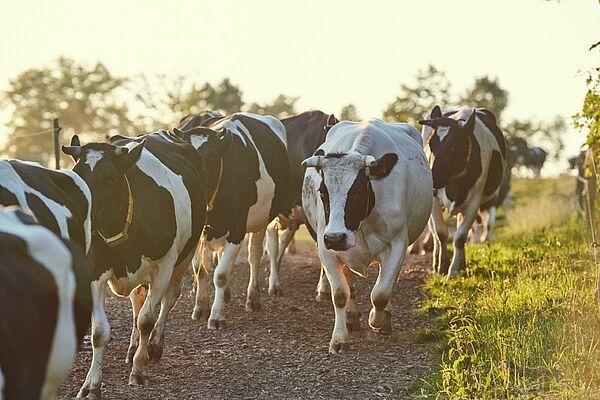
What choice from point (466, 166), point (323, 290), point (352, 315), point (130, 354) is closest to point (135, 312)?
point (130, 354)

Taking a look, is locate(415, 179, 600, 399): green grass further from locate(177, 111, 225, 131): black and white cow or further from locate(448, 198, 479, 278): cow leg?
locate(177, 111, 225, 131): black and white cow

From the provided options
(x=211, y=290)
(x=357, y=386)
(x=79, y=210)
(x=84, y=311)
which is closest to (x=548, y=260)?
(x=211, y=290)

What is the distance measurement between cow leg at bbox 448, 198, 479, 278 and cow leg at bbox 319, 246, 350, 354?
4.05 meters

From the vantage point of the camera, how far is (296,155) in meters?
14.9

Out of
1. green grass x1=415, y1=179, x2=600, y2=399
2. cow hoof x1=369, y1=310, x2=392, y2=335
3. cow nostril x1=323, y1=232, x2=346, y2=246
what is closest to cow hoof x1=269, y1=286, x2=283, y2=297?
green grass x1=415, y1=179, x2=600, y2=399

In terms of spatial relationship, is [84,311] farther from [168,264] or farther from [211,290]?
[211,290]

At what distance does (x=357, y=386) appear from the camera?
877 cm

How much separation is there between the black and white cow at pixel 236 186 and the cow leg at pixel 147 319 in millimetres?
2584

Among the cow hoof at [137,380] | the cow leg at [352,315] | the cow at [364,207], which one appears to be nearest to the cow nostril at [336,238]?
the cow at [364,207]

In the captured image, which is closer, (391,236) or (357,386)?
(357,386)

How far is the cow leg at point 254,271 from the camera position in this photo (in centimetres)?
1332

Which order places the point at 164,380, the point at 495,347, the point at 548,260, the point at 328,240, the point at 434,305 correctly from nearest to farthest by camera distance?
the point at 495,347 < the point at 164,380 < the point at 328,240 < the point at 434,305 < the point at 548,260

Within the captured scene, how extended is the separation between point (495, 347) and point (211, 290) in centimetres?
674

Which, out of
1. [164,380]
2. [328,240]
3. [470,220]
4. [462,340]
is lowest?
[164,380]
